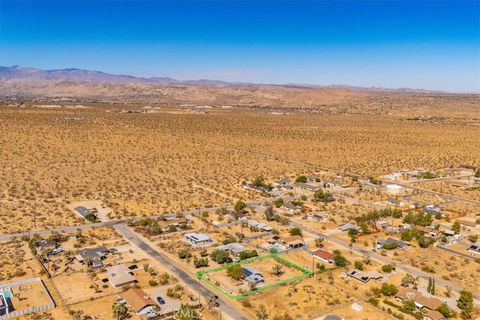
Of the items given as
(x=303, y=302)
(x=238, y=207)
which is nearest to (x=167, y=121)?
(x=238, y=207)

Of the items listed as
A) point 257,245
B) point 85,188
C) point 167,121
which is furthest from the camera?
point 167,121

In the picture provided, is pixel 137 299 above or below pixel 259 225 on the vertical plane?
above

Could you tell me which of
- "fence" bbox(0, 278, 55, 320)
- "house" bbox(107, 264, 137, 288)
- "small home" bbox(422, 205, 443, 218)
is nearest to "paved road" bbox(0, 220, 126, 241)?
"fence" bbox(0, 278, 55, 320)

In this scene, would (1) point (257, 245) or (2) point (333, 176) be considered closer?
(1) point (257, 245)

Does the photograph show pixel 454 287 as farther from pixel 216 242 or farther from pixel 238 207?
pixel 238 207

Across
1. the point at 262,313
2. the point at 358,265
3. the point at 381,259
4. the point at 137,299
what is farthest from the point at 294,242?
A: the point at 137,299

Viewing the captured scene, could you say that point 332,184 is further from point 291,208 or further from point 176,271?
point 176,271
